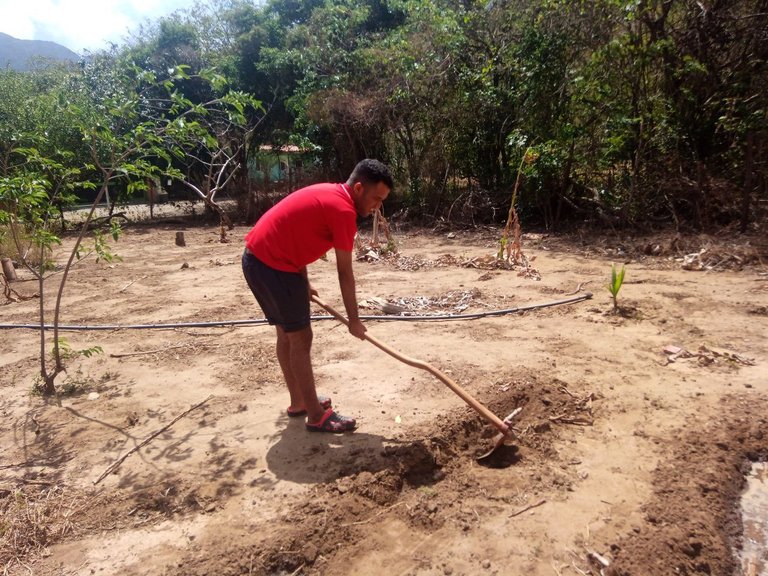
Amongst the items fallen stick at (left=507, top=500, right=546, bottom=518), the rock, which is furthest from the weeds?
fallen stick at (left=507, top=500, right=546, bottom=518)

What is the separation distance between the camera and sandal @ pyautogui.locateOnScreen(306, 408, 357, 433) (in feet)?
9.81

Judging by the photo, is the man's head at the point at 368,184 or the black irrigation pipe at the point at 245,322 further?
the black irrigation pipe at the point at 245,322

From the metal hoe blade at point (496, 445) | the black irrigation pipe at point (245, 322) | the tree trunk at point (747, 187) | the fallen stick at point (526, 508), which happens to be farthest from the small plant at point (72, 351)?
the tree trunk at point (747, 187)

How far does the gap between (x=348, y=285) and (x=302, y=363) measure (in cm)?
56

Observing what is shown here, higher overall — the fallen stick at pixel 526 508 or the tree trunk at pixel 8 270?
the tree trunk at pixel 8 270

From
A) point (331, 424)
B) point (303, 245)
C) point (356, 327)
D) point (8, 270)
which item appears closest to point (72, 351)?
point (331, 424)

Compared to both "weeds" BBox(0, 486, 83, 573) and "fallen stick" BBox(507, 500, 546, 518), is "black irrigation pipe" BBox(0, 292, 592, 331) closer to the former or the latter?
"weeds" BBox(0, 486, 83, 573)

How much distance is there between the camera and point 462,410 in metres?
3.17

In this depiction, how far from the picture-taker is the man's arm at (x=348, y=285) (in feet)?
8.65

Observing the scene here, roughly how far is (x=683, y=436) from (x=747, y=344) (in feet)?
5.88

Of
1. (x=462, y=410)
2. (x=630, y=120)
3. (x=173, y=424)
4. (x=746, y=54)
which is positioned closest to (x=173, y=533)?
(x=173, y=424)

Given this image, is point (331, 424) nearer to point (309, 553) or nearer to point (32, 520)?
point (309, 553)

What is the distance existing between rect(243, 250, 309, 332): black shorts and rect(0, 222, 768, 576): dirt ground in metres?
0.72

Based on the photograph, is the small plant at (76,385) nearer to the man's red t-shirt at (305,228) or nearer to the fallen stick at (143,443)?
the fallen stick at (143,443)
